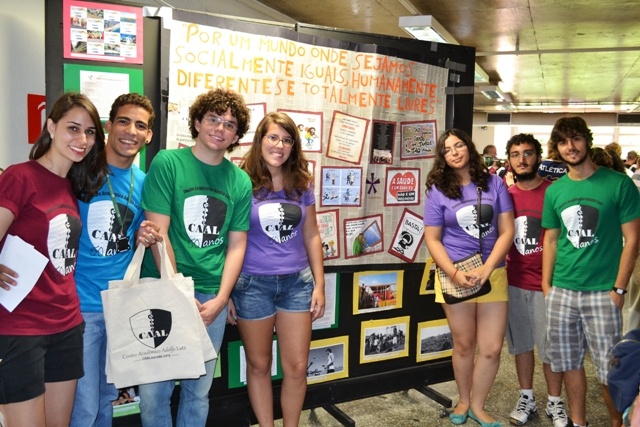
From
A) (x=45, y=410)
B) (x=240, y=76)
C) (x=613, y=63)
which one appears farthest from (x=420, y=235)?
(x=613, y=63)

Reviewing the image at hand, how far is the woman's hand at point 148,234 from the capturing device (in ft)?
6.29

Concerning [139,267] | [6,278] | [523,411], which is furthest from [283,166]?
[523,411]

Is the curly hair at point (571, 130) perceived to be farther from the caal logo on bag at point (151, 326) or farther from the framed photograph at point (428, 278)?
the caal logo on bag at point (151, 326)

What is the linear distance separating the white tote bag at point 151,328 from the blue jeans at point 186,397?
0.47 ft

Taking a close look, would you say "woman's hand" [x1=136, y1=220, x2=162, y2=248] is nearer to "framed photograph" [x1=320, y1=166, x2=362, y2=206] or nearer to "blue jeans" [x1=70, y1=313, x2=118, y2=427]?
"blue jeans" [x1=70, y1=313, x2=118, y2=427]

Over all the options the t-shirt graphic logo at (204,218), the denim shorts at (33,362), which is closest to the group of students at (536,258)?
the t-shirt graphic logo at (204,218)

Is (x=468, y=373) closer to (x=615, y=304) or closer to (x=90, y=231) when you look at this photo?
(x=615, y=304)

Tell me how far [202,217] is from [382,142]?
133 cm

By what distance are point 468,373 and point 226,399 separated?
1294 millimetres

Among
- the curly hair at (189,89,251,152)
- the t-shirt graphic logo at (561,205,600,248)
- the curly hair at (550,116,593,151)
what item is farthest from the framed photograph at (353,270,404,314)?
the curly hair at (189,89,251,152)

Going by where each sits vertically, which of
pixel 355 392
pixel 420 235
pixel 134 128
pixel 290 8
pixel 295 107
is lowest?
pixel 355 392

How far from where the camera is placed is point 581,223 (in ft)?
8.48

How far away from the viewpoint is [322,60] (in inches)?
112

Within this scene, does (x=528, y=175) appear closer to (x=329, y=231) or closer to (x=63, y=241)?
(x=329, y=231)
